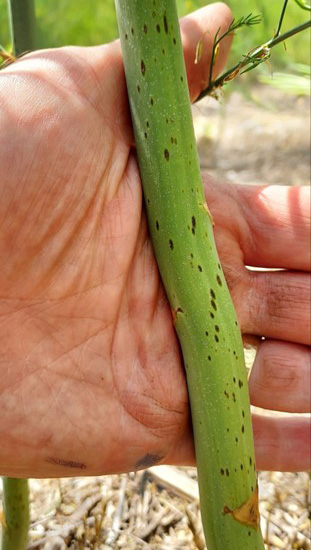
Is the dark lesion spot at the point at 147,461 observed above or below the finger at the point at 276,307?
below

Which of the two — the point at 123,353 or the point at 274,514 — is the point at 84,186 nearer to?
the point at 123,353

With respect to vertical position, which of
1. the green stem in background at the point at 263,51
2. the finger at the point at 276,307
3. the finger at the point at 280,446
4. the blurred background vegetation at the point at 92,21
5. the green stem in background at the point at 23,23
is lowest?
the finger at the point at 280,446

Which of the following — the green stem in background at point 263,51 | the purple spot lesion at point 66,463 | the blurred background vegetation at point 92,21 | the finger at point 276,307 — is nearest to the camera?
the green stem in background at point 263,51

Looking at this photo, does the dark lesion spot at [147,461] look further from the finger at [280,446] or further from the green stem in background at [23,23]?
the green stem in background at [23,23]

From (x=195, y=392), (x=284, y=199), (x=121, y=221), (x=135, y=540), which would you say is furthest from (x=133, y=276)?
(x=135, y=540)

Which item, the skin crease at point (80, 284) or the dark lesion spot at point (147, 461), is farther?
the dark lesion spot at point (147, 461)

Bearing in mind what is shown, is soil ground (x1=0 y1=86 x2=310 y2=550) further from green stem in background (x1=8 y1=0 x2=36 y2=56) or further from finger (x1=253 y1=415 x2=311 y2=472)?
green stem in background (x1=8 y1=0 x2=36 y2=56)

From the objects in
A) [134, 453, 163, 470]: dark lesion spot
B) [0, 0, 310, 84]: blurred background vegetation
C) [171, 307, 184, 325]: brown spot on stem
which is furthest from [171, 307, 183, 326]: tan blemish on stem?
[0, 0, 310, 84]: blurred background vegetation

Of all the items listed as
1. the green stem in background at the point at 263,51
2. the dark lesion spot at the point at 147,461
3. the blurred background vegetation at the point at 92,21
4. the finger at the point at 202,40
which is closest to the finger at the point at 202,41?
the finger at the point at 202,40
